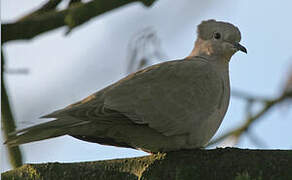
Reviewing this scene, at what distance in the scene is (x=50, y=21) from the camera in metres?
3.64

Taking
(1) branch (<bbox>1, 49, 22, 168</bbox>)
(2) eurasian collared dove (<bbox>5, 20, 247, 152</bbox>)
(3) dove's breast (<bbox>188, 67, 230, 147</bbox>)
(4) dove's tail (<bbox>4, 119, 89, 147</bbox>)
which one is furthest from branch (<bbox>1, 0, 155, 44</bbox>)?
(3) dove's breast (<bbox>188, 67, 230, 147</bbox>)

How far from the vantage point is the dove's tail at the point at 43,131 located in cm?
308

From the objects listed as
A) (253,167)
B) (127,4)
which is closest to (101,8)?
(127,4)

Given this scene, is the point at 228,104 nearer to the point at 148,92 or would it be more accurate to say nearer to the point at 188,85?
the point at 188,85

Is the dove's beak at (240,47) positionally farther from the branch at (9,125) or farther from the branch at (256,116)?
the branch at (9,125)

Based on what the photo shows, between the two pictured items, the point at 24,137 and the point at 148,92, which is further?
the point at 148,92

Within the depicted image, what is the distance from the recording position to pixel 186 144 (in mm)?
3660

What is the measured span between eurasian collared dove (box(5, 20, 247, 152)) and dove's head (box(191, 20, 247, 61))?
311 millimetres

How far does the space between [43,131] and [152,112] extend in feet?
2.31

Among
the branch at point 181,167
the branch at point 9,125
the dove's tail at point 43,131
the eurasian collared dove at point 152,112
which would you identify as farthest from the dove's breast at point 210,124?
the branch at point 9,125

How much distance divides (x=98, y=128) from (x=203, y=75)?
2.92 ft

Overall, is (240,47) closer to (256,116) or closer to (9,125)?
(256,116)

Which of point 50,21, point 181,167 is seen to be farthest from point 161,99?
point 50,21

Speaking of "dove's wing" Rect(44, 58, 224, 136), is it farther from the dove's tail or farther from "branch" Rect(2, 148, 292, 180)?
"branch" Rect(2, 148, 292, 180)
